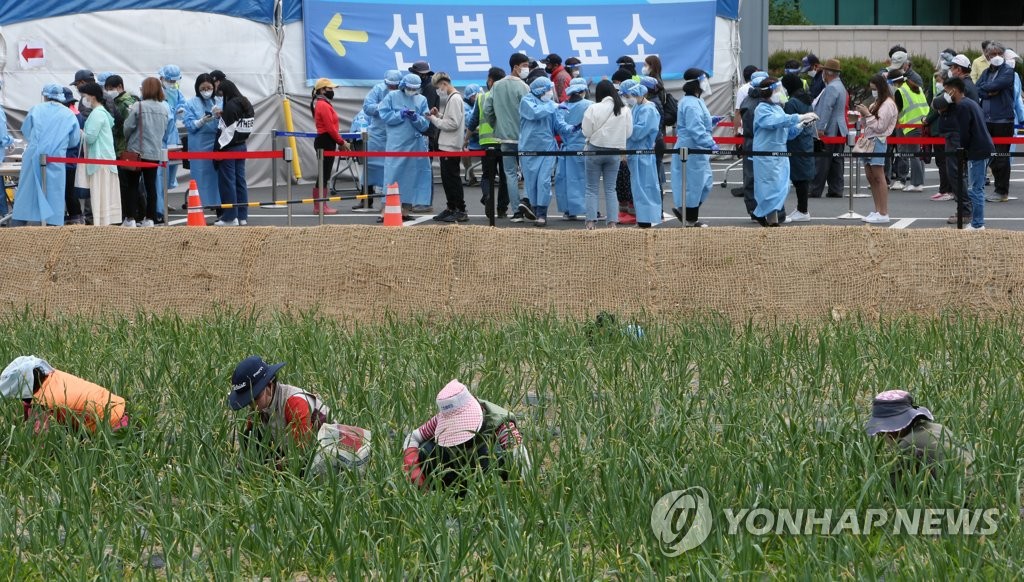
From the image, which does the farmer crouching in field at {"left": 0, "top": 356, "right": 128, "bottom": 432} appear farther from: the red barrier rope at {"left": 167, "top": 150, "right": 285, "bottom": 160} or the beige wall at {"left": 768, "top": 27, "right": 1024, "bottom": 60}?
the beige wall at {"left": 768, "top": 27, "right": 1024, "bottom": 60}

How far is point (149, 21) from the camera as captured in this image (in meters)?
17.4

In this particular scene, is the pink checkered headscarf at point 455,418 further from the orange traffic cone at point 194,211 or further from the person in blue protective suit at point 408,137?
the person in blue protective suit at point 408,137

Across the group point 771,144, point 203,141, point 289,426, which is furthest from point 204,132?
point 289,426

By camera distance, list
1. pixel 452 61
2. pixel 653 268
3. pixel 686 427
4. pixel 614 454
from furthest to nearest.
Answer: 1. pixel 452 61
2. pixel 653 268
3. pixel 686 427
4. pixel 614 454

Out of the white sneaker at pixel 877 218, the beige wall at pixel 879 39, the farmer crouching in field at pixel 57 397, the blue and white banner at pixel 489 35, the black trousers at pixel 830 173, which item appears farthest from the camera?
the beige wall at pixel 879 39

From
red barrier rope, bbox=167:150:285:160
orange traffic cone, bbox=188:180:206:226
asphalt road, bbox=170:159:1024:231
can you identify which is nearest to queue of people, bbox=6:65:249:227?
red barrier rope, bbox=167:150:285:160

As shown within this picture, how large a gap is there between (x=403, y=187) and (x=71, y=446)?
9406 mm

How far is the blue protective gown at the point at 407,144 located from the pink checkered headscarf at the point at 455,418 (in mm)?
9307

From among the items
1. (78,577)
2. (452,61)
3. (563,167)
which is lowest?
(78,577)

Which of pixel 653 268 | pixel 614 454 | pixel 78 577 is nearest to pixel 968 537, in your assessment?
pixel 614 454

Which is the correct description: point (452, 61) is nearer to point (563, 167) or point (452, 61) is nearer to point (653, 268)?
point (563, 167)

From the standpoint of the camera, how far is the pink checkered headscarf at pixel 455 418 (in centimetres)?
549

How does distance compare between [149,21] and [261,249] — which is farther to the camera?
[149,21]

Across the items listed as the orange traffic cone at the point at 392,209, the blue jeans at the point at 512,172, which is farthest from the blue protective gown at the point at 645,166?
the orange traffic cone at the point at 392,209
